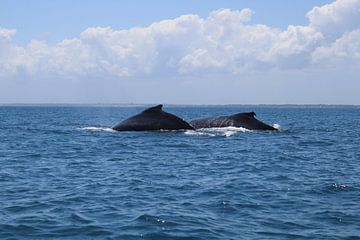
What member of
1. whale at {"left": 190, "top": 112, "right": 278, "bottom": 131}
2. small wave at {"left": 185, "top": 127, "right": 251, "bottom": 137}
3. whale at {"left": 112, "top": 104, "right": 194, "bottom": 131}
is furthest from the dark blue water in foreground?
whale at {"left": 190, "top": 112, "right": 278, "bottom": 131}

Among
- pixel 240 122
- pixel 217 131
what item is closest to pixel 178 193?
pixel 217 131

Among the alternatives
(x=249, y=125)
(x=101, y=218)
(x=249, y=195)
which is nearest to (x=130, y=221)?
(x=101, y=218)

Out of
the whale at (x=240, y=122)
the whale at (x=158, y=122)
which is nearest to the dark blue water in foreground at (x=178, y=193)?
the whale at (x=158, y=122)

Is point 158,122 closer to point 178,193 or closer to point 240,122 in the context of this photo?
point 240,122

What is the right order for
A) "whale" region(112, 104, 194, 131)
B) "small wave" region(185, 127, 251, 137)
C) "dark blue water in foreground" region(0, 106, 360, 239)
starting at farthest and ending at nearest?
"whale" region(112, 104, 194, 131) < "small wave" region(185, 127, 251, 137) < "dark blue water in foreground" region(0, 106, 360, 239)

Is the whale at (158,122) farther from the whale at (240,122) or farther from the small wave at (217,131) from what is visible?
the whale at (240,122)

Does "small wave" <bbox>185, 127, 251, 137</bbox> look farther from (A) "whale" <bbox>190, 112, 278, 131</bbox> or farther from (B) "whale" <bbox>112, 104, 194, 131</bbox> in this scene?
(B) "whale" <bbox>112, 104, 194, 131</bbox>

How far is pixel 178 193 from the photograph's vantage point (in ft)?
50.5

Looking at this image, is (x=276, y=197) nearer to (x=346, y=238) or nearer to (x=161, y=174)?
(x=346, y=238)

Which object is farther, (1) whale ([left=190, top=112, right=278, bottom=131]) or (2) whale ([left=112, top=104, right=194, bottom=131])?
(1) whale ([left=190, top=112, right=278, bottom=131])

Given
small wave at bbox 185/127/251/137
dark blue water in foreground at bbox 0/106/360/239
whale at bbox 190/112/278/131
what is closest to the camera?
dark blue water in foreground at bbox 0/106/360/239

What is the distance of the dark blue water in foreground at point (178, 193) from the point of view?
38.5ft

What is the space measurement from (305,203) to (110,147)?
1572cm

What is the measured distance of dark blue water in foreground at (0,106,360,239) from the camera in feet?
38.5
